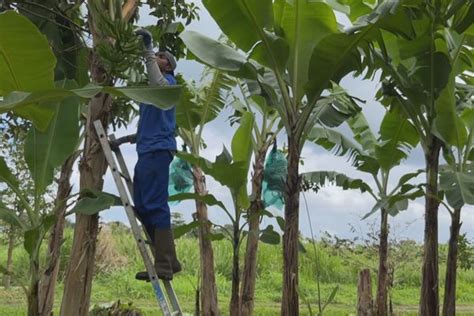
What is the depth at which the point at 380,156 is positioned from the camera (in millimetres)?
6270

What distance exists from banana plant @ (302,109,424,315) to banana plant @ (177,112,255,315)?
1287 mm

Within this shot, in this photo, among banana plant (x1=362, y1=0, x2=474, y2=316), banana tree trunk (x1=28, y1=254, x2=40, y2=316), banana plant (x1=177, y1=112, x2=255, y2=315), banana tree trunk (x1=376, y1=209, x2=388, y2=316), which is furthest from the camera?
banana tree trunk (x1=376, y1=209, x2=388, y2=316)

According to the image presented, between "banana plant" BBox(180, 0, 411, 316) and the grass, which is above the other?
"banana plant" BBox(180, 0, 411, 316)

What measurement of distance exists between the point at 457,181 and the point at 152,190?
230 cm

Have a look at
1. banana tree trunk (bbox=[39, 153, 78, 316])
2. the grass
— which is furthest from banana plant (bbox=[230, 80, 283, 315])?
the grass

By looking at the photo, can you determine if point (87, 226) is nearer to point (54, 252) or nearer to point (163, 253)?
point (163, 253)

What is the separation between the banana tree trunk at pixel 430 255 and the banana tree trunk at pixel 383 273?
1.78m

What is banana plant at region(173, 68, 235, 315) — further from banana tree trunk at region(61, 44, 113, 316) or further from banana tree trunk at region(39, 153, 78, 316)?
banana tree trunk at region(61, 44, 113, 316)

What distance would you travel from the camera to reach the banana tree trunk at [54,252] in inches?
161

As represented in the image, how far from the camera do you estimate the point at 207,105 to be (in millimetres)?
6453

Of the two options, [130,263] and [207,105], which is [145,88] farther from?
[130,263]

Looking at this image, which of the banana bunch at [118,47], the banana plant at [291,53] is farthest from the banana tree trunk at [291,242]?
the banana bunch at [118,47]

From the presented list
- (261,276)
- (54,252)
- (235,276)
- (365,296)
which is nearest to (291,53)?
(235,276)

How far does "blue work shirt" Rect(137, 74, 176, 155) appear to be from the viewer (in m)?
3.63
